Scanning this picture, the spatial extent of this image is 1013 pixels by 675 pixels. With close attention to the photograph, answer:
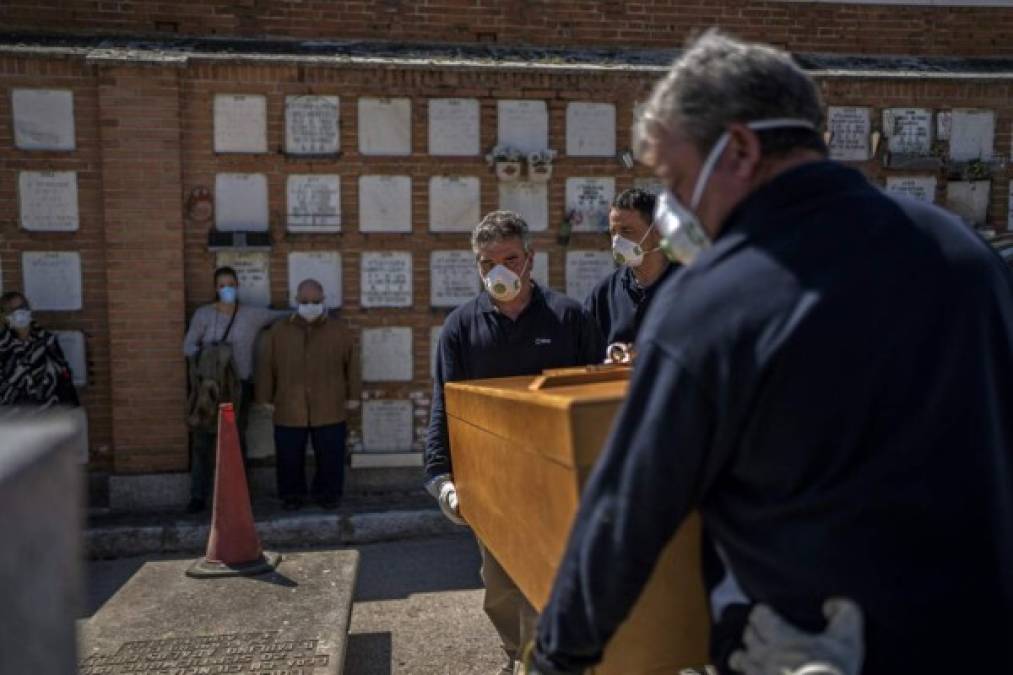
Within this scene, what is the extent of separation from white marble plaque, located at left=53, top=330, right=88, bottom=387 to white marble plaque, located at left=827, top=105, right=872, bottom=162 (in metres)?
6.52

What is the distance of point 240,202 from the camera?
302 inches

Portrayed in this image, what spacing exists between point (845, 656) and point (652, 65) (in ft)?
24.5

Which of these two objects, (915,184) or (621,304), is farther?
(915,184)

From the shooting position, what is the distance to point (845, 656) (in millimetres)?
1401

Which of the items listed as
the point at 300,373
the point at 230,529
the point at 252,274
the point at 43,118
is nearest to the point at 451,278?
the point at 300,373

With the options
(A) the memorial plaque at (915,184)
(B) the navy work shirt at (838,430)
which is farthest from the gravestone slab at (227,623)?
(A) the memorial plaque at (915,184)

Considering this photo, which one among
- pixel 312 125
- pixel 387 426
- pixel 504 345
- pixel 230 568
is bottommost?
pixel 230 568

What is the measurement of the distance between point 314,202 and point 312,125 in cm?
62

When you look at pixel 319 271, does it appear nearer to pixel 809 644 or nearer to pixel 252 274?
pixel 252 274

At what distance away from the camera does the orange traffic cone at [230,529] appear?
16.9 feet

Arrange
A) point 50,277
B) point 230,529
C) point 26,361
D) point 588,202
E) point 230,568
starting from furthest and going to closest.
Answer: point 588,202 < point 50,277 < point 26,361 < point 230,529 < point 230,568

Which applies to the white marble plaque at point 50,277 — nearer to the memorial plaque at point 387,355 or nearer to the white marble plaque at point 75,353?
the white marble plaque at point 75,353

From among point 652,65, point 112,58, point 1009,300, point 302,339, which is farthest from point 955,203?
point 1009,300

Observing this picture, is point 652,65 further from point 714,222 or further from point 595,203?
point 714,222
